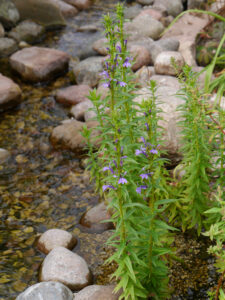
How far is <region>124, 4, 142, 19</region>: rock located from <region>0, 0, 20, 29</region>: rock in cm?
268

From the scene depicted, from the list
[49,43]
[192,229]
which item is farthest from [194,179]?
[49,43]

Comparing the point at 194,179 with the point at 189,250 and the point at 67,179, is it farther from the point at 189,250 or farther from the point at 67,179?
the point at 67,179

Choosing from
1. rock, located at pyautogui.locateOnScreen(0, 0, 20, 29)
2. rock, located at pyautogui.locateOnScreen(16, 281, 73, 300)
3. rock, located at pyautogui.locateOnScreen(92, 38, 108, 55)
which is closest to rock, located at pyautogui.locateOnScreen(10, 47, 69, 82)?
rock, located at pyautogui.locateOnScreen(92, 38, 108, 55)

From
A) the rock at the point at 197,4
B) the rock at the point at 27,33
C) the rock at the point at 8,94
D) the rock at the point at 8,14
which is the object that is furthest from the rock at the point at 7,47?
the rock at the point at 197,4

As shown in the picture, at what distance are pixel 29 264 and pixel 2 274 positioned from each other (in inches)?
10.3

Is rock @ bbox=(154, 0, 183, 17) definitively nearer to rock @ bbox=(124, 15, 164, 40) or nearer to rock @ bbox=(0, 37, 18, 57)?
rock @ bbox=(124, 15, 164, 40)

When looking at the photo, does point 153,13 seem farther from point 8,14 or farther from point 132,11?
point 8,14

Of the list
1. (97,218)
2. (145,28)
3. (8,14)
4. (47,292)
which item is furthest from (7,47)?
(47,292)

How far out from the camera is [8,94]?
612 centimetres

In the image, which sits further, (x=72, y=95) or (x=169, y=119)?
(x=72, y=95)

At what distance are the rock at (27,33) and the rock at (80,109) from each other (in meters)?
3.24

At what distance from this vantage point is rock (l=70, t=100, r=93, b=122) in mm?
5996

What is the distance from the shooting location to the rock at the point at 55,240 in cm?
374

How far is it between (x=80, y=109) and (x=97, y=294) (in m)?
3.55
